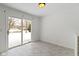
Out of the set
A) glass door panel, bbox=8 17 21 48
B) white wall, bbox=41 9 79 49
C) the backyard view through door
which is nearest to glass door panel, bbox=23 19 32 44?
the backyard view through door

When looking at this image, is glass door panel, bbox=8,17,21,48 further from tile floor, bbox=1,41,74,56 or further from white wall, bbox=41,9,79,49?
white wall, bbox=41,9,79,49

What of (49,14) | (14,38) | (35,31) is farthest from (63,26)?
(14,38)

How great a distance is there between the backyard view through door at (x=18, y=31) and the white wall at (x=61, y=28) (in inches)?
38.9

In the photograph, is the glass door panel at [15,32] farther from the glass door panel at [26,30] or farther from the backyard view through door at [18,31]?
the glass door panel at [26,30]

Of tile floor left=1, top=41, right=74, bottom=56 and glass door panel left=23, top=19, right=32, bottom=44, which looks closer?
tile floor left=1, top=41, right=74, bottom=56

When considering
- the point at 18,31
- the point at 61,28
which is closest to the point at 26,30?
the point at 18,31

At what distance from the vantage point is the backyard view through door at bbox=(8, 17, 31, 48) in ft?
14.0

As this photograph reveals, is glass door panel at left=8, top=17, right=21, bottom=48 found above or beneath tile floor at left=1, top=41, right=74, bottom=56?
above

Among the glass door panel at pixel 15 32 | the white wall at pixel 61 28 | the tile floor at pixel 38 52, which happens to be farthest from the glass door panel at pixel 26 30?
the tile floor at pixel 38 52

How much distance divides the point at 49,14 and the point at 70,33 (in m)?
1.73

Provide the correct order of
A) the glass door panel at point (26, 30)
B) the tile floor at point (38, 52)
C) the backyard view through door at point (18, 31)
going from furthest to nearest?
the glass door panel at point (26, 30), the backyard view through door at point (18, 31), the tile floor at point (38, 52)

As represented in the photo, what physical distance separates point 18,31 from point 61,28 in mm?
1986

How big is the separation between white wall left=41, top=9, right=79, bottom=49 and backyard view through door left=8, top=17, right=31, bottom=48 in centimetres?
99

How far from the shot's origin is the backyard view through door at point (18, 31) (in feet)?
14.0
